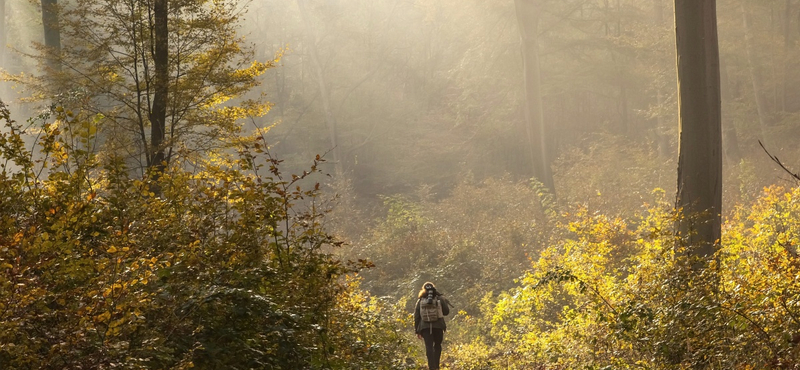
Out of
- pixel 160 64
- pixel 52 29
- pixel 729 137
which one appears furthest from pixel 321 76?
pixel 160 64

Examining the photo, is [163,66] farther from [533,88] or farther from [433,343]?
[533,88]

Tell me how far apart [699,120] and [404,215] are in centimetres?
1517

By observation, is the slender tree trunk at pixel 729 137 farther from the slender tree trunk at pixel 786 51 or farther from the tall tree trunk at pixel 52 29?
the tall tree trunk at pixel 52 29

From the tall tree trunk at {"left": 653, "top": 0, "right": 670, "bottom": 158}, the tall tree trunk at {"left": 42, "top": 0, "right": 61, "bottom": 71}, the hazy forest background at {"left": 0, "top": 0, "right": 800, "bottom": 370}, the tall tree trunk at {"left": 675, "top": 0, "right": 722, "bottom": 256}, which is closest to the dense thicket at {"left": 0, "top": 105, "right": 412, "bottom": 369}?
the hazy forest background at {"left": 0, "top": 0, "right": 800, "bottom": 370}

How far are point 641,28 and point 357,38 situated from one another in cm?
1973

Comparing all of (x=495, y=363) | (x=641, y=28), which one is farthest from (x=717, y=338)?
(x=641, y=28)

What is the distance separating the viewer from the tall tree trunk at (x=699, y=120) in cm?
889

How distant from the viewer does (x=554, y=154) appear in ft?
121

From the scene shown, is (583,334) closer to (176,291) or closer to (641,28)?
(176,291)

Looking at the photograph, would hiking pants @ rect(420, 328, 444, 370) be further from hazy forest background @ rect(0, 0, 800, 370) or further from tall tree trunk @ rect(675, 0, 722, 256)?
tall tree trunk @ rect(675, 0, 722, 256)

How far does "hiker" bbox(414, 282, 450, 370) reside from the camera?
34.0 ft

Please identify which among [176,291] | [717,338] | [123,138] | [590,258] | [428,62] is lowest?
[717,338]

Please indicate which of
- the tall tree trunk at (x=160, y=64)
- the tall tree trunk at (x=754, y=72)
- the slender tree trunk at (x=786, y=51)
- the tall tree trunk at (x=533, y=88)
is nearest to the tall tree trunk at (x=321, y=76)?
the tall tree trunk at (x=533, y=88)

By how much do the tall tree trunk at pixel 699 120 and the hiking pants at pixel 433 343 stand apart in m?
3.70
